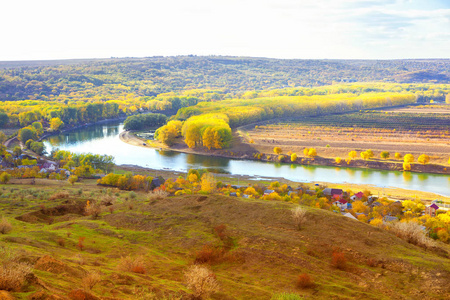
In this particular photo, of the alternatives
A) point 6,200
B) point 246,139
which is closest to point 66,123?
point 246,139

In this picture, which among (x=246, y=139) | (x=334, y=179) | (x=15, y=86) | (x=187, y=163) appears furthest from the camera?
(x=15, y=86)

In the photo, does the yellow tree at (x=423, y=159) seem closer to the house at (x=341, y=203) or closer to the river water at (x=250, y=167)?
the river water at (x=250, y=167)

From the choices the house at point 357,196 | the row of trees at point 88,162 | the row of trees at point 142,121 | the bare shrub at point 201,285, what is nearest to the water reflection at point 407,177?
the house at point 357,196

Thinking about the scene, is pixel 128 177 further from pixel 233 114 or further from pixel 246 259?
pixel 233 114

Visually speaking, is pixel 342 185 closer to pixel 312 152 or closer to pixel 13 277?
pixel 312 152

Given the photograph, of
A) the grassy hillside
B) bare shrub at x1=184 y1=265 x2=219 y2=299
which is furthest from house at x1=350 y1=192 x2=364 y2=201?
bare shrub at x1=184 y1=265 x2=219 y2=299
